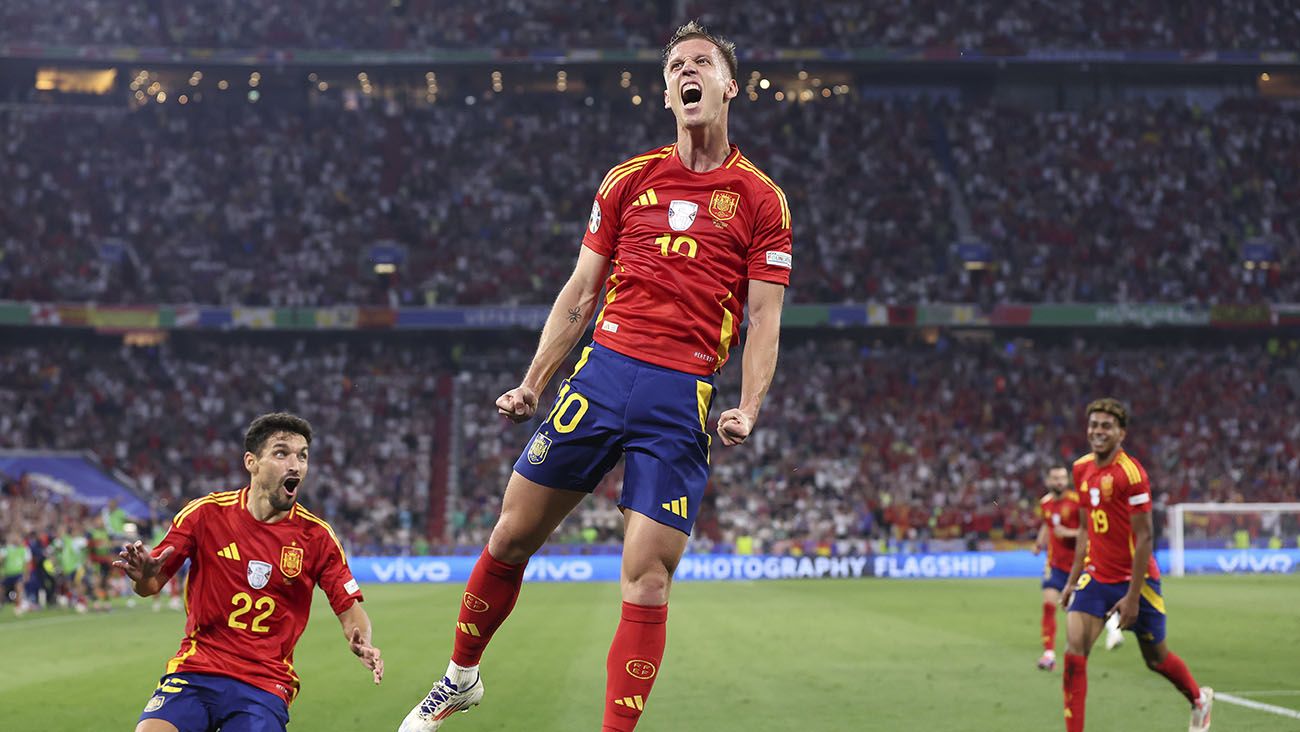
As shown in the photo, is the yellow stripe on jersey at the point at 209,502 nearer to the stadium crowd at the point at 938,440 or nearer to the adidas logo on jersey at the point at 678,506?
the adidas logo on jersey at the point at 678,506

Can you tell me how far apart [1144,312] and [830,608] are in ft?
77.3

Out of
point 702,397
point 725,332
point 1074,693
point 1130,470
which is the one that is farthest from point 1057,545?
point 702,397

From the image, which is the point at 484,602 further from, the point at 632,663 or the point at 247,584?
the point at 247,584

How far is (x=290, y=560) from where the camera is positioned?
6.64m

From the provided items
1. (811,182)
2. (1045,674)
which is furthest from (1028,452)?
(1045,674)

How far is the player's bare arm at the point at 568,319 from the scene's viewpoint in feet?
19.2

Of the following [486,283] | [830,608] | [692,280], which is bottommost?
[830,608]

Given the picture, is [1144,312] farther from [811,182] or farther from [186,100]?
[186,100]

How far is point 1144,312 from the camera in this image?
44.8 meters

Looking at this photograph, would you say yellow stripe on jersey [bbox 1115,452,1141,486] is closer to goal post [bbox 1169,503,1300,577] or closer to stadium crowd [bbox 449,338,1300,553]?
stadium crowd [bbox 449,338,1300,553]


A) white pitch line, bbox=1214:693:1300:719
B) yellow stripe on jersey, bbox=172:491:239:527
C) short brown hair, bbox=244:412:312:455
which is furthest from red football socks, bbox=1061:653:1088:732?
yellow stripe on jersey, bbox=172:491:239:527

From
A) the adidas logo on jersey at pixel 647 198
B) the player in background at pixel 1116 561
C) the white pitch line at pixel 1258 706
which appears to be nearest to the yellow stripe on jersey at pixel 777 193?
the adidas logo on jersey at pixel 647 198

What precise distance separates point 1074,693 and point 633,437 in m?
5.19

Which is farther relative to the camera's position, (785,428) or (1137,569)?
(785,428)
